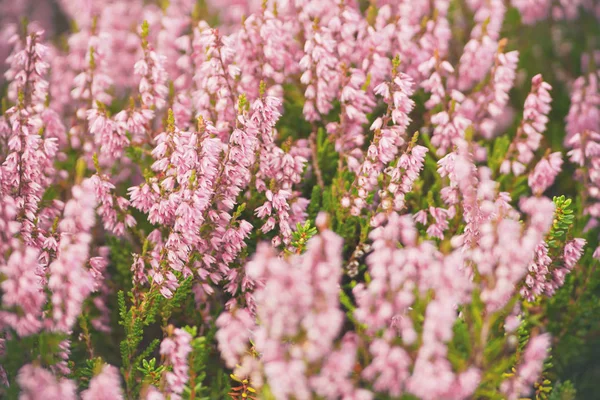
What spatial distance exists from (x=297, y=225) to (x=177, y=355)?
2.74 feet

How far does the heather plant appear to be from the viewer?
6.93 feet

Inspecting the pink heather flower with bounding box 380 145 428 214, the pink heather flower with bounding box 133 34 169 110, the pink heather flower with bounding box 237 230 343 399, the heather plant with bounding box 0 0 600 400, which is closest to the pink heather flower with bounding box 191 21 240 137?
the heather plant with bounding box 0 0 600 400

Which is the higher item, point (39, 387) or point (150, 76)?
point (150, 76)

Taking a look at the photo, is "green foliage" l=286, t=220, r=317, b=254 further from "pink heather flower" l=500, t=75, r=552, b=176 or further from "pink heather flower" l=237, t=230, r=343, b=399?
"pink heather flower" l=500, t=75, r=552, b=176

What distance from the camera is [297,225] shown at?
8.84ft

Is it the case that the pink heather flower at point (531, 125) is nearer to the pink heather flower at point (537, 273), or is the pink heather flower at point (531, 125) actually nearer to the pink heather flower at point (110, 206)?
the pink heather flower at point (537, 273)

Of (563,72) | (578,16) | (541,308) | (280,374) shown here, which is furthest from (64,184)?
(578,16)

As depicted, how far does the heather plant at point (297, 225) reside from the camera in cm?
211

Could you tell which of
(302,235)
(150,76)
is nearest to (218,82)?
(150,76)

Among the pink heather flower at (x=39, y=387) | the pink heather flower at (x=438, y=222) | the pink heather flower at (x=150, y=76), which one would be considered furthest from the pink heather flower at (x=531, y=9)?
the pink heather flower at (x=39, y=387)

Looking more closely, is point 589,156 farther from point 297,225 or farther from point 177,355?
point 177,355

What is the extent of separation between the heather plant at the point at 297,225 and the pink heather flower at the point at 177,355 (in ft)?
0.03

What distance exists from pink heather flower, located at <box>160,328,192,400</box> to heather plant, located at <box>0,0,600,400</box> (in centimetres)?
1

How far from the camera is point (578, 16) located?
538 cm
